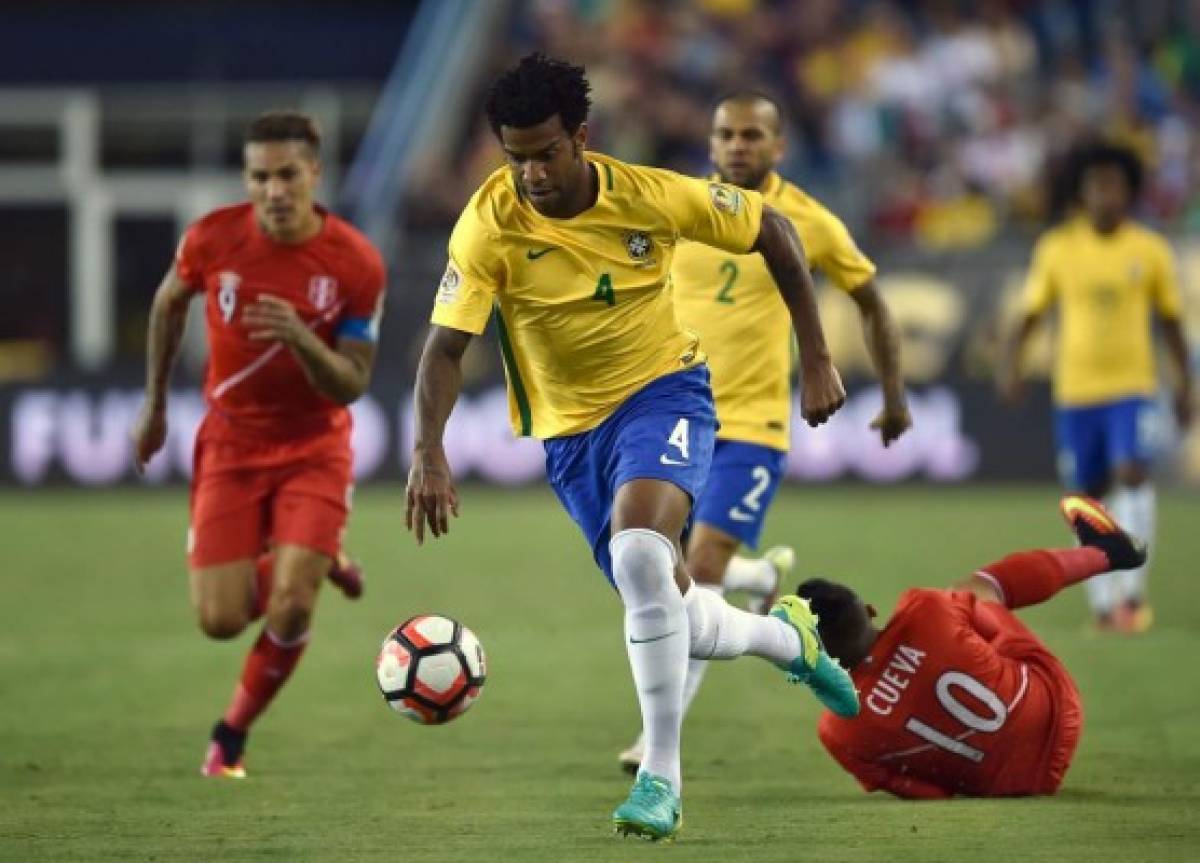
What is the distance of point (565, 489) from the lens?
7.58m

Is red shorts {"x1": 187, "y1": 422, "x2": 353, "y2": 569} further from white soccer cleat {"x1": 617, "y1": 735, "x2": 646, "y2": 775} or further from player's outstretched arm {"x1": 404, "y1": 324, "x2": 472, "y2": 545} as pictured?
player's outstretched arm {"x1": 404, "y1": 324, "x2": 472, "y2": 545}

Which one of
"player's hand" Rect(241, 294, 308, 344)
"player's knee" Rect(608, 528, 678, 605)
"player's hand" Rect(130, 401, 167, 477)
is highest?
"player's hand" Rect(241, 294, 308, 344)

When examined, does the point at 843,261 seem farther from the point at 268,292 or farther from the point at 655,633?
the point at 655,633

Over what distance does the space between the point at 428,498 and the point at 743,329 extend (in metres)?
2.63

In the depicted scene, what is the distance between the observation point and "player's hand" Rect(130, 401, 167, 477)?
9242 millimetres

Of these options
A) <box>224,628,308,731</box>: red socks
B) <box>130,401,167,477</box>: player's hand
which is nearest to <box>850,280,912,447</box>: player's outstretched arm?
<box>224,628,308,731</box>: red socks

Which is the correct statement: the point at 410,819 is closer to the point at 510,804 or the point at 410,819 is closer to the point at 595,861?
the point at 510,804

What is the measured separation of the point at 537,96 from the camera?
6.97 m

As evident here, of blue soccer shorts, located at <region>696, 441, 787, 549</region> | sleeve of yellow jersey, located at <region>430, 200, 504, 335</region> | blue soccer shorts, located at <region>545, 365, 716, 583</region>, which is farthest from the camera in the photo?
blue soccer shorts, located at <region>696, 441, 787, 549</region>

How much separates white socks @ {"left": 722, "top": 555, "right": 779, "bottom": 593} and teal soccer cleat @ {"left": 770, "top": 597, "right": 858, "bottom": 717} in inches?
84.9

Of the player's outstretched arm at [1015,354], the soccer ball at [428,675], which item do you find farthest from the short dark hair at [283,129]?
the player's outstretched arm at [1015,354]

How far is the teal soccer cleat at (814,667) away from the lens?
7395mm

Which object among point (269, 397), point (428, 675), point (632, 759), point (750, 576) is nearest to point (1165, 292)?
point (750, 576)

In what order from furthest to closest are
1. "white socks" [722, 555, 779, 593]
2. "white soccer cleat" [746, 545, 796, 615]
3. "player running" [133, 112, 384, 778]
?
"white soccer cleat" [746, 545, 796, 615], "white socks" [722, 555, 779, 593], "player running" [133, 112, 384, 778]
